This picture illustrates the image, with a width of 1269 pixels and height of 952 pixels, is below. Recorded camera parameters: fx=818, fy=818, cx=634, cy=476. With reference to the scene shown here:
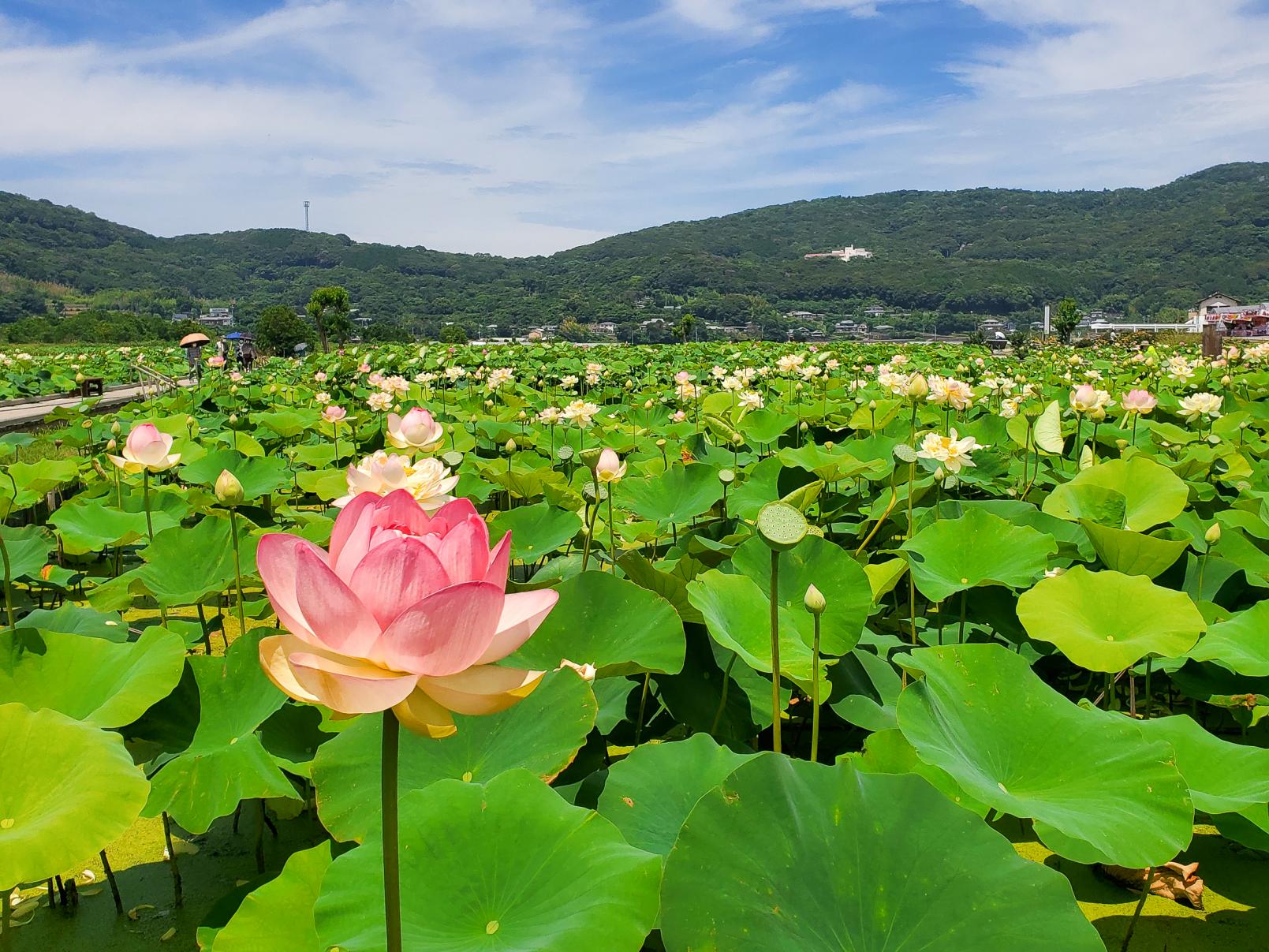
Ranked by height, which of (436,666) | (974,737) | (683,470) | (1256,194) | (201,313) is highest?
(1256,194)

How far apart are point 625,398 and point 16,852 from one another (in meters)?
6.16

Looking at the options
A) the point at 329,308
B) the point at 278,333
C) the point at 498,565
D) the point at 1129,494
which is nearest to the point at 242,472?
the point at 498,565

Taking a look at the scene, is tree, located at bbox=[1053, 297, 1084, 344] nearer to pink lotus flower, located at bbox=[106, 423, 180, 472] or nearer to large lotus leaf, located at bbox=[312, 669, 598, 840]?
pink lotus flower, located at bbox=[106, 423, 180, 472]

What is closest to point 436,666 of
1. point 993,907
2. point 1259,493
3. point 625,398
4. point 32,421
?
point 993,907

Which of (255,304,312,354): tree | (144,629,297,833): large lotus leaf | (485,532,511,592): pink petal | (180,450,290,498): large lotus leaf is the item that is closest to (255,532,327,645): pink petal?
(485,532,511,592): pink petal

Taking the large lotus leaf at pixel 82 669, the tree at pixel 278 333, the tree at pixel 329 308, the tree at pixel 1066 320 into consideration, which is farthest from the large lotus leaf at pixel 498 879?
the tree at pixel 278 333

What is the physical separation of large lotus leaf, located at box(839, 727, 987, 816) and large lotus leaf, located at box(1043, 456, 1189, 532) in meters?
1.09

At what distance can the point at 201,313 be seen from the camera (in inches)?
2313

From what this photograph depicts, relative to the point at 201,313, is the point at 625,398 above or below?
below

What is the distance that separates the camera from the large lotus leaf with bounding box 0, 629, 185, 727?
3.80 feet

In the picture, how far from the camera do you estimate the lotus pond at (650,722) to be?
0.69m

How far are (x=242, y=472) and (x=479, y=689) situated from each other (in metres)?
2.66

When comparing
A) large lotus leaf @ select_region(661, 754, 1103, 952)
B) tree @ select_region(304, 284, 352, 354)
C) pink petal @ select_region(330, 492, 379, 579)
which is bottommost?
large lotus leaf @ select_region(661, 754, 1103, 952)

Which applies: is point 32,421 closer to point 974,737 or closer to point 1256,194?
point 974,737
